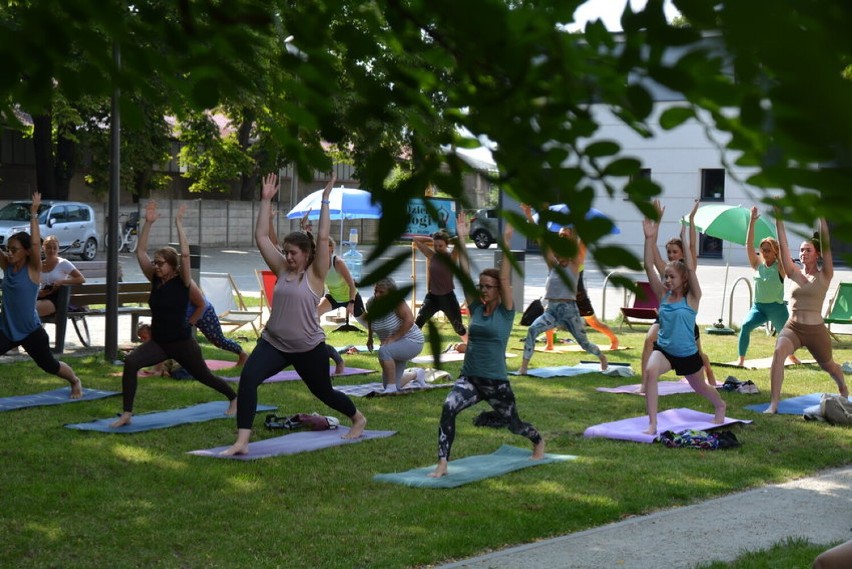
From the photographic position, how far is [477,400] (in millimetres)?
9242

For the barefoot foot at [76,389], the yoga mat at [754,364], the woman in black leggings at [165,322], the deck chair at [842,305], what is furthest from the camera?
the deck chair at [842,305]

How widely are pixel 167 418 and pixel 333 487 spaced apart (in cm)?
331

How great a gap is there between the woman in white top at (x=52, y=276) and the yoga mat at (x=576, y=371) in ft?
18.8

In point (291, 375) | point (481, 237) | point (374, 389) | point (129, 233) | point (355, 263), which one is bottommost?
point (291, 375)

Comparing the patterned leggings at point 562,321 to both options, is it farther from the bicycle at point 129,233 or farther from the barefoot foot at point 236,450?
the bicycle at point 129,233

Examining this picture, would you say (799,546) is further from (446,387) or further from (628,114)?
(446,387)

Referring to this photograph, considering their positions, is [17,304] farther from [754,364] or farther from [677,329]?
[754,364]

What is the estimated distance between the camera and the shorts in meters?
11.0

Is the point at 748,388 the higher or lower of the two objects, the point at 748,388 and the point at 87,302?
the lower

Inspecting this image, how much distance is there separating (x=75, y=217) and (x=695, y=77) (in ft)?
121

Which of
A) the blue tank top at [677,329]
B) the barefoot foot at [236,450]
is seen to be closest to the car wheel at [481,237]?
the barefoot foot at [236,450]

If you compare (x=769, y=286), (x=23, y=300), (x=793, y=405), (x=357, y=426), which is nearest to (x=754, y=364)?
(x=769, y=286)

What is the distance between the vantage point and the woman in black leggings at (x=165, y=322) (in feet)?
35.8

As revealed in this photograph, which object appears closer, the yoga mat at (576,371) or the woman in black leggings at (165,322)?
the woman in black leggings at (165,322)
